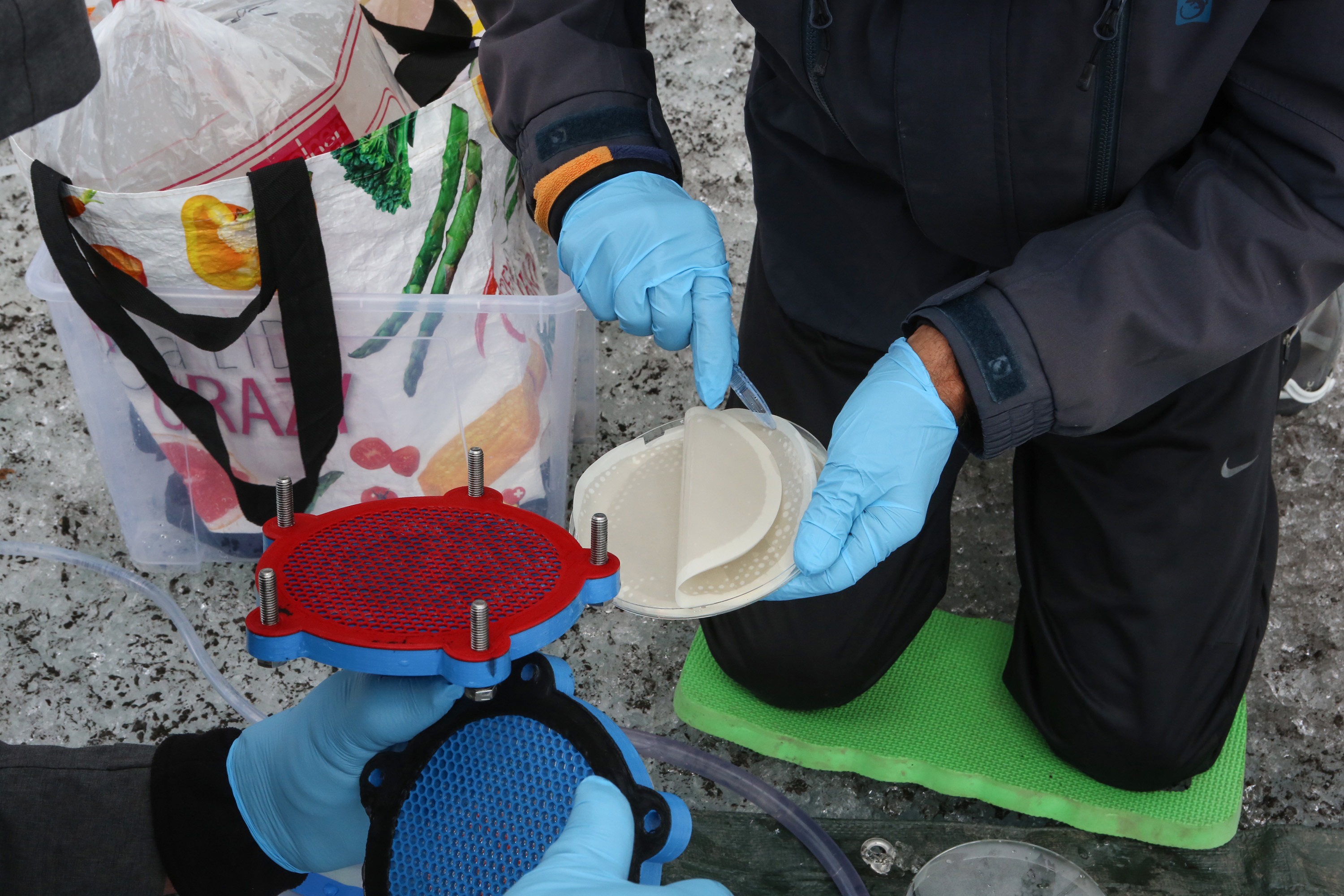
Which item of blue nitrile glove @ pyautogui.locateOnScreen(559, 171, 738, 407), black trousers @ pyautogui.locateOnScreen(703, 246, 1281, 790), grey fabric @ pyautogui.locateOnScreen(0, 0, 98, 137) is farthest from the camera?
black trousers @ pyautogui.locateOnScreen(703, 246, 1281, 790)

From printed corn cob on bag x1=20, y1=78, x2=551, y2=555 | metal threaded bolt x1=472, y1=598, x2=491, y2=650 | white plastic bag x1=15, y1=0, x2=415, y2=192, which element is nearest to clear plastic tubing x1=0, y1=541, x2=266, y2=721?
printed corn cob on bag x1=20, y1=78, x2=551, y2=555

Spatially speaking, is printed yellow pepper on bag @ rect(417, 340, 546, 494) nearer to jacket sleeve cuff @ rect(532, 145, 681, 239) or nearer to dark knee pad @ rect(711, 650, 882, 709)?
jacket sleeve cuff @ rect(532, 145, 681, 239)

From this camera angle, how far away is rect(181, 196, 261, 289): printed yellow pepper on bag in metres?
0.97

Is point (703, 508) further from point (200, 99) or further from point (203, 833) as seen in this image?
point (200, 99)

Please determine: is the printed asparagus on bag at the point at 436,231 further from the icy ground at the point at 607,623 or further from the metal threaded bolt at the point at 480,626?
the metal threaded bolt at the point at 480,626

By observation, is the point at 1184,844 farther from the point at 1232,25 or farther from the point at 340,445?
the point at 340,445

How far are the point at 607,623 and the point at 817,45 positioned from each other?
0.71 meters

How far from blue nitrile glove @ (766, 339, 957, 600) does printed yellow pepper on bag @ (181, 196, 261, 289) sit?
1.92ft

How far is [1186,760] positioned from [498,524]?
2.55 feet

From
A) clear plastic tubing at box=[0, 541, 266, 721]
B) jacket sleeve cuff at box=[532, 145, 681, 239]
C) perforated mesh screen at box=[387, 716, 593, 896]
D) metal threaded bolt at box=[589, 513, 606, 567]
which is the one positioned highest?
jacket sleeve cuff at box=[532, 145, 681, 239]

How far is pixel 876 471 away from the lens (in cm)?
80

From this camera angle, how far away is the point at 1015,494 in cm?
116

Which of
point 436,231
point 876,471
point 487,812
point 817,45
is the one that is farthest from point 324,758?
point 817,45

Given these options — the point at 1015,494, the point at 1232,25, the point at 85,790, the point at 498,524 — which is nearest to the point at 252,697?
the point at 85,790
